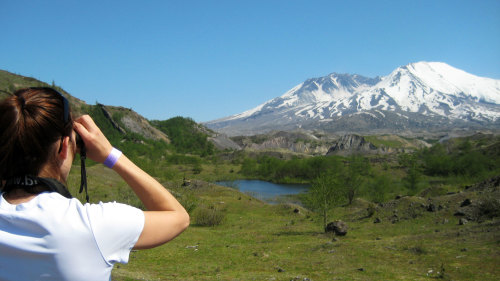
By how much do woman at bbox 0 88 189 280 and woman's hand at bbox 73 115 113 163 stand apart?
0.17 ft

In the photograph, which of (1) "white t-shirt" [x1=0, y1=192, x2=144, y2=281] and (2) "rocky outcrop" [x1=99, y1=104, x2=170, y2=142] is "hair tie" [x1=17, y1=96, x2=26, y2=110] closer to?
(1) "white t-shirt" [x1=0, y1=192, x2=144, y2=281]

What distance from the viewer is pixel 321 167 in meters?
76.8

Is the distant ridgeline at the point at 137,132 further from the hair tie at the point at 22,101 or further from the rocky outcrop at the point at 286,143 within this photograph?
the hair tie at the point at 22,101

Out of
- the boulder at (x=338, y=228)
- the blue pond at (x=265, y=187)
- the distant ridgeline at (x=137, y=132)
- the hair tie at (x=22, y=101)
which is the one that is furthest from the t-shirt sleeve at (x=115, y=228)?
the distant ridgeline at (x=137, y=132)

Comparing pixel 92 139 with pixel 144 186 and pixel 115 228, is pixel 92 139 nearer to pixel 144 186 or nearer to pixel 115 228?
pixel 144 186

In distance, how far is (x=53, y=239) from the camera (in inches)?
49.4

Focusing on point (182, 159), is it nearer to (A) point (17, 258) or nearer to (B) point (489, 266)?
(B) point (489, 266)

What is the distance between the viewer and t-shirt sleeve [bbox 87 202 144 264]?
1318 millimetres

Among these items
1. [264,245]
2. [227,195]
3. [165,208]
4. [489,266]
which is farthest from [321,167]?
[165,208]

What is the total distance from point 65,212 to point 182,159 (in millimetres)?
101335

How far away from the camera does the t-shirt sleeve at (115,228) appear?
51.9 inches

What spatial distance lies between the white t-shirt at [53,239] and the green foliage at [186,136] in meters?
127

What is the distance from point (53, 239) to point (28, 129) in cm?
43

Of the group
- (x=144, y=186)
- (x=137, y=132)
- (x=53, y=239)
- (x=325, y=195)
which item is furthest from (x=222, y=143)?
(x=53, y=239)
